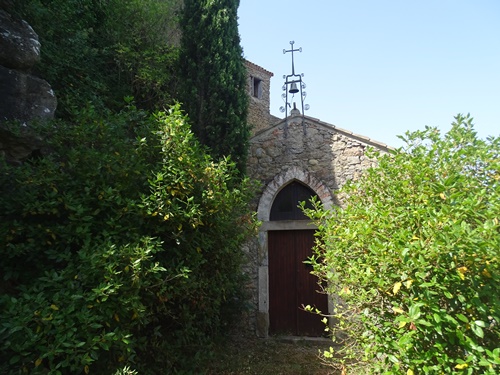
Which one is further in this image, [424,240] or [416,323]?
[424,240]

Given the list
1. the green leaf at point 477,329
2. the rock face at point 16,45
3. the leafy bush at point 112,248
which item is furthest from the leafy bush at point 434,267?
the rock face at point 16,45

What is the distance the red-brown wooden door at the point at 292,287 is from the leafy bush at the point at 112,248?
2784 millimetres

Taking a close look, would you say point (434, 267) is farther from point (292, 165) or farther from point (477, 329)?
point (292, 165)

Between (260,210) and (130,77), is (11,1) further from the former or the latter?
(260,210)

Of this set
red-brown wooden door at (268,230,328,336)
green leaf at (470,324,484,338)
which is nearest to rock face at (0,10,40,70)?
red-brown wooden door at (268,230,328,336)

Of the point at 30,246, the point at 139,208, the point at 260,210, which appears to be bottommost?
the point at 30,246

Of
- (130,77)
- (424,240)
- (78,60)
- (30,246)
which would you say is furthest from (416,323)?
(130,77)

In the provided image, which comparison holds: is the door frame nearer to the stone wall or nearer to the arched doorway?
the stone wall

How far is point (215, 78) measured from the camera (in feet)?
22.5

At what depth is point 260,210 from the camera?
7219 millimetres

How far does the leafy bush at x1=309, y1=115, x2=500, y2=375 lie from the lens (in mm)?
2002

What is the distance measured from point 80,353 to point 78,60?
Answer: 18.2 ft

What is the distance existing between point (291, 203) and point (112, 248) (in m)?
4.58

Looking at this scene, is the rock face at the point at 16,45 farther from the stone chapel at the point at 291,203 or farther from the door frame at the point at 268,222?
the door frame at the point at 268,222
